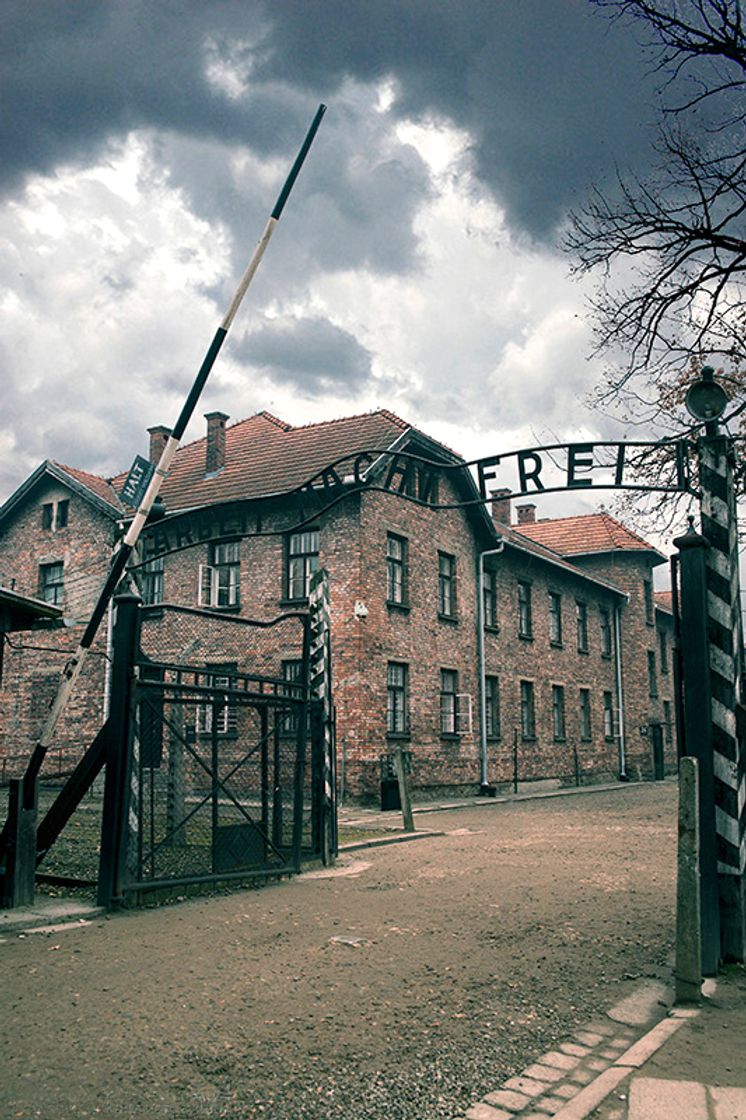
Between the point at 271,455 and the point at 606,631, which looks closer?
the point at 271,455

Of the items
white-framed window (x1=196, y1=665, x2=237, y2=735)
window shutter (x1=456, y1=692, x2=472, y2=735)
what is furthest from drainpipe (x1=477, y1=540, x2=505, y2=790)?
white-framed window (x1=196, y1=665, x2=237, y2=735)

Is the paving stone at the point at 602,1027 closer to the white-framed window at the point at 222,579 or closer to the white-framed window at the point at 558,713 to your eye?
the white-framed window at the point at 222,579

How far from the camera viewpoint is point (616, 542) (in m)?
39.6

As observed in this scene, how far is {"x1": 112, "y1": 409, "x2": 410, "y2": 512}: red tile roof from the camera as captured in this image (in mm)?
23922

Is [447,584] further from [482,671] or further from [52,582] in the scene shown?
[52,582]

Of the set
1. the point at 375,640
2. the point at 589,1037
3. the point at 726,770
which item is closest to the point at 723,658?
the point at 726,770

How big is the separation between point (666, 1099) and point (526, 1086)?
24.1 inches

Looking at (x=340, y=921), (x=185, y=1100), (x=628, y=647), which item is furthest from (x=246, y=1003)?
(x=628, y=647)

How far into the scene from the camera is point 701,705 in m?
6.42

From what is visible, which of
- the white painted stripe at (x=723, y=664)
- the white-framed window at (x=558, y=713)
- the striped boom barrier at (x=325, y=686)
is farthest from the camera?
the white-framed window at (x=558, y=713)

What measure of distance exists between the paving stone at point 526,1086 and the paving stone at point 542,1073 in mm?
53

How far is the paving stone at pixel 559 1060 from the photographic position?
14.8 ft

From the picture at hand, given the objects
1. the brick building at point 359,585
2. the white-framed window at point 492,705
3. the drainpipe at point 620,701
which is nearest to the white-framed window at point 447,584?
the brick building at point 359,585

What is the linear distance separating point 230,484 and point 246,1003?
2066cm
